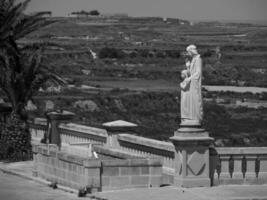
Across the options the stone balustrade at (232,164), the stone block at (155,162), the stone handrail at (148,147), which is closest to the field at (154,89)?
the stone handrail at (148,147)

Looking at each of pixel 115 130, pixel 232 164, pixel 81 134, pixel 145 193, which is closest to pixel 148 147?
pixel 232 164

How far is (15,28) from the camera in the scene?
2909cm

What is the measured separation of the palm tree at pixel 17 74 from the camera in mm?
27812

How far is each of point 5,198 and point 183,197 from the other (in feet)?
10.3

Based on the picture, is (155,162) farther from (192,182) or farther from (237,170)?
(237,170)

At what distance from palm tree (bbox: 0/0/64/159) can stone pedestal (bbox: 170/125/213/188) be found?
7.02 meters

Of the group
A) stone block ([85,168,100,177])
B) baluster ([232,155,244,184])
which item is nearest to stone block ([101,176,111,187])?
stone block ([85,168,100,177])

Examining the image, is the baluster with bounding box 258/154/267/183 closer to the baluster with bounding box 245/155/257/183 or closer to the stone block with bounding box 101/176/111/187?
the baluster with bounding box 245/155/257/183

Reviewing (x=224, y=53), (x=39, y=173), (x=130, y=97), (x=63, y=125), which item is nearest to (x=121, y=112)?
(x=130, y=97)

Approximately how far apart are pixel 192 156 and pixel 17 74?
7.90m

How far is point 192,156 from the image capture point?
21.2 metres

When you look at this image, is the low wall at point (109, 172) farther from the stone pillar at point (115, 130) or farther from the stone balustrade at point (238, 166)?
the stone pillar at point (115, 130)

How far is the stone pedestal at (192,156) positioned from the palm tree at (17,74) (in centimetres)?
702

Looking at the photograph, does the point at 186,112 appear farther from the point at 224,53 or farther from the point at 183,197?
the point at 224,53
